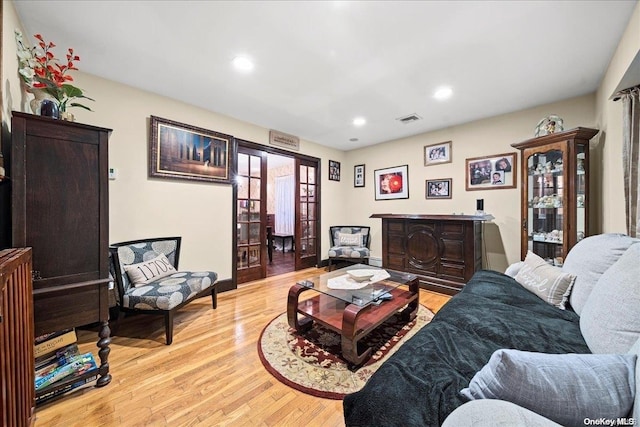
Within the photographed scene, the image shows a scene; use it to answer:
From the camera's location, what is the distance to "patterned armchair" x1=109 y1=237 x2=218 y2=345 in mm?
2070

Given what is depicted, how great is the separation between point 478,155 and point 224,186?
3.69 metres

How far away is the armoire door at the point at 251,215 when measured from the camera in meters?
3.73

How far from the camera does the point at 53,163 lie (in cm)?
141

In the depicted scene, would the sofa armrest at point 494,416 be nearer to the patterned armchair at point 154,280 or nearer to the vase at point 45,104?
the patterned armchair at point 154,280

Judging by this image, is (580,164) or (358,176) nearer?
(580,164)

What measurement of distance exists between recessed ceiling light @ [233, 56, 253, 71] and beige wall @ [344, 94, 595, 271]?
308 cm

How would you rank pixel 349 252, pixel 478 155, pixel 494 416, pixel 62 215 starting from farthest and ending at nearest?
pixel 349 252, pixel 478 155, pixel 62 215, pixel 494 416

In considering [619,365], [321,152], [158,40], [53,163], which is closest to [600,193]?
[619,365]

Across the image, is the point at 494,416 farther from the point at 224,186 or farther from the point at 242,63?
the point at 224,186

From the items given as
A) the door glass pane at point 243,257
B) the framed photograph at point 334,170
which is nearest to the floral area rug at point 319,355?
the door glass pane at point 243,257

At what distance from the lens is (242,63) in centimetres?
219

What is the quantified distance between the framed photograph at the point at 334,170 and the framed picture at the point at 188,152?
85.1 inches

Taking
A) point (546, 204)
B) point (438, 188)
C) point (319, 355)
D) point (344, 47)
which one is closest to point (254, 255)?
point (319, 355)

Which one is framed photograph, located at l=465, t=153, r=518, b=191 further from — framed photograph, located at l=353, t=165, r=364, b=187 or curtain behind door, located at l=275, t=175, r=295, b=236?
curtain behind door, located at l=275, t=175, r=295, b=236
